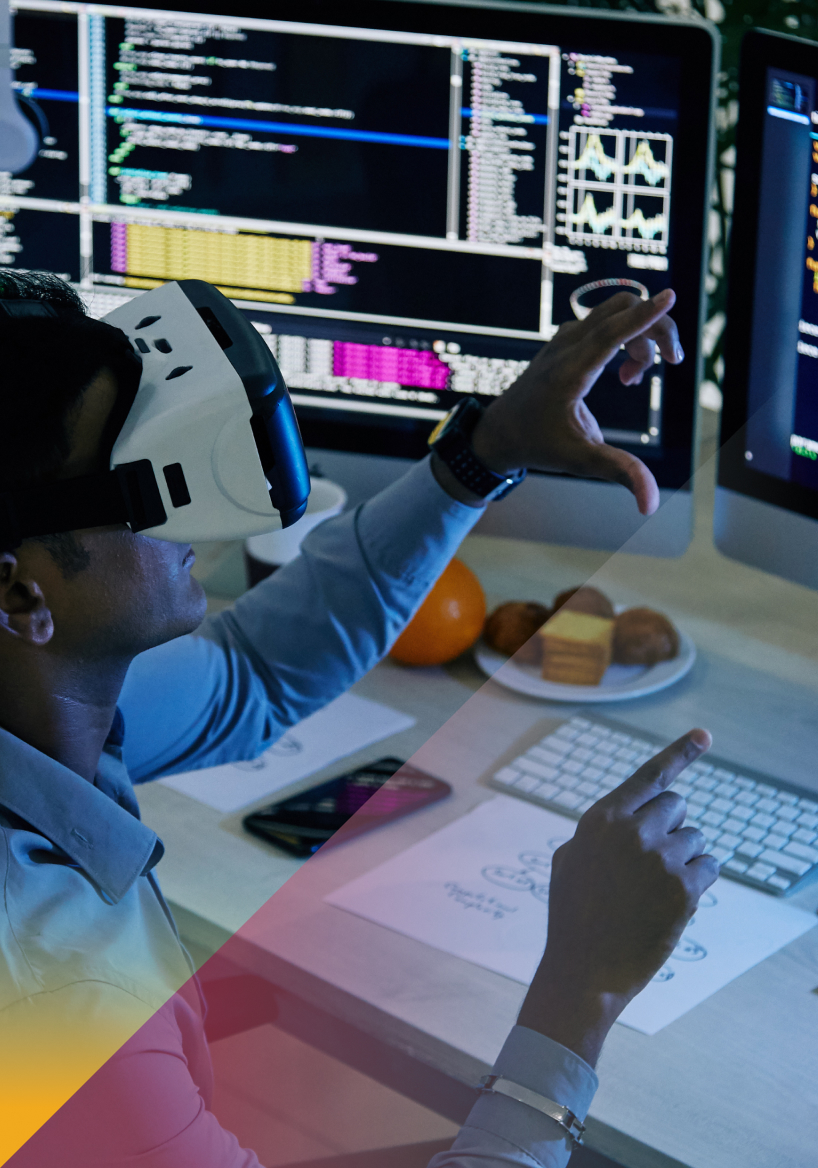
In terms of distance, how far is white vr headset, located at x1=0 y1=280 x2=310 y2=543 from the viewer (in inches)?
24.5

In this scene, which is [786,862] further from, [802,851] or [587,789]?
[587,789]

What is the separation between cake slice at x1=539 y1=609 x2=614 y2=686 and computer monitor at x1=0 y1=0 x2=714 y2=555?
0.13 meters

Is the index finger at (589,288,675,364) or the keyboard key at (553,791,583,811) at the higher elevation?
the index finger at (589,288,675,364)

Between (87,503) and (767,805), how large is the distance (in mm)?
529

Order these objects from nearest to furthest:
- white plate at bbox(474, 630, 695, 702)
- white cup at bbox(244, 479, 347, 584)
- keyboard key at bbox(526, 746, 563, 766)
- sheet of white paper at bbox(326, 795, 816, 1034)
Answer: sheet of white paper at bbox(326, 795, 816, 1034) < keyboard key at bbox(526, 746, 563, 766) < white plate at bbox(474, 630, 695, 702) < white cup at bbox(244, 479, 347, 584)

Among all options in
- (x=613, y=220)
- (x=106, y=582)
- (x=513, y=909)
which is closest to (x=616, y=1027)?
(x=513, y=909)

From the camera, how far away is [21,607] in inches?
25.9

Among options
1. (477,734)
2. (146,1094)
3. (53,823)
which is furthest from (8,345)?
(477,734)

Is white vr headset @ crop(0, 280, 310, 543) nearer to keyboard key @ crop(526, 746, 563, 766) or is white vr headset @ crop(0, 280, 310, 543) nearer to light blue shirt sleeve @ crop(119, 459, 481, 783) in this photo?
light blue shirt sleeve @ crop(119, 459, 481, 783)

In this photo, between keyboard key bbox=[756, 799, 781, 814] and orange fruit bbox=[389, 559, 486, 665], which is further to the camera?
orange fruit bbox=[389, 559, 486, 665]

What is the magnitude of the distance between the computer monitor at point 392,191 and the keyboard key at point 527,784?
31 cm

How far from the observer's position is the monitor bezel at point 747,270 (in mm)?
998
